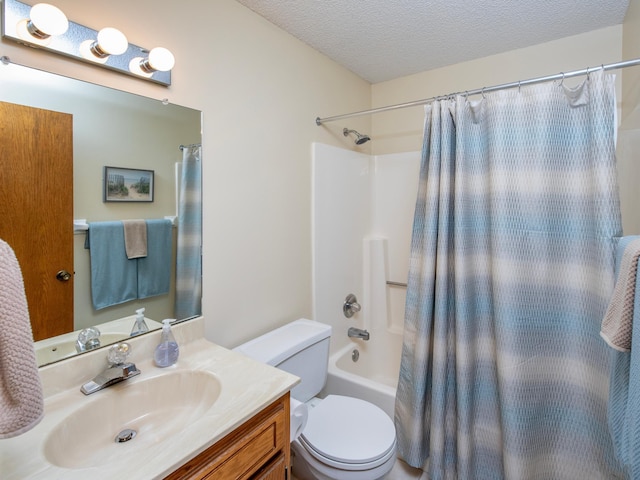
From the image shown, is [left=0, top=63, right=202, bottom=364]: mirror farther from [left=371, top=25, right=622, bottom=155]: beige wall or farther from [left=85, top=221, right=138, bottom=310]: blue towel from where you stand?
[left=371, top=25, right=622, bottom=155]: beige wall

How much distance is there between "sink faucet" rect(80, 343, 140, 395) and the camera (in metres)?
1.02

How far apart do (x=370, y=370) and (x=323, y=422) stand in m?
1.08

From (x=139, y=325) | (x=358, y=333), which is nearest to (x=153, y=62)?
(x=139, y=325)

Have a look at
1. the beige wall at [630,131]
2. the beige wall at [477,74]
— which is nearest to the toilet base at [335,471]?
the beige wall at [630,131]

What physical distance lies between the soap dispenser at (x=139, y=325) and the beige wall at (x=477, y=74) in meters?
2.08

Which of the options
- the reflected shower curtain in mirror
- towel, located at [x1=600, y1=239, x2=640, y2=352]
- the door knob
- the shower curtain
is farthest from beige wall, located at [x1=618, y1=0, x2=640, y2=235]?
the door knob

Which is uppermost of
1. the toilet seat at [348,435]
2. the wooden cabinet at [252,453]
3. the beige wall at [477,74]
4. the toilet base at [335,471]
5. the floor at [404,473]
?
the beige wall at [477,74]

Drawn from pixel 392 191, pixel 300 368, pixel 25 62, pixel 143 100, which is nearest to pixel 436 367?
pixel 300 368

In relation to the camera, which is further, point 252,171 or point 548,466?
point 252,171

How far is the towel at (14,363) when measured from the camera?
564mm

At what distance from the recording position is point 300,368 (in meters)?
1.60

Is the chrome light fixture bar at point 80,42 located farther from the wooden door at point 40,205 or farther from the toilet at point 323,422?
the toilet at point 323,422

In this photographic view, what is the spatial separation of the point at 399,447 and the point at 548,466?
702 mm

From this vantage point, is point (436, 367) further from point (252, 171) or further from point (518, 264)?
point (252, 171)
